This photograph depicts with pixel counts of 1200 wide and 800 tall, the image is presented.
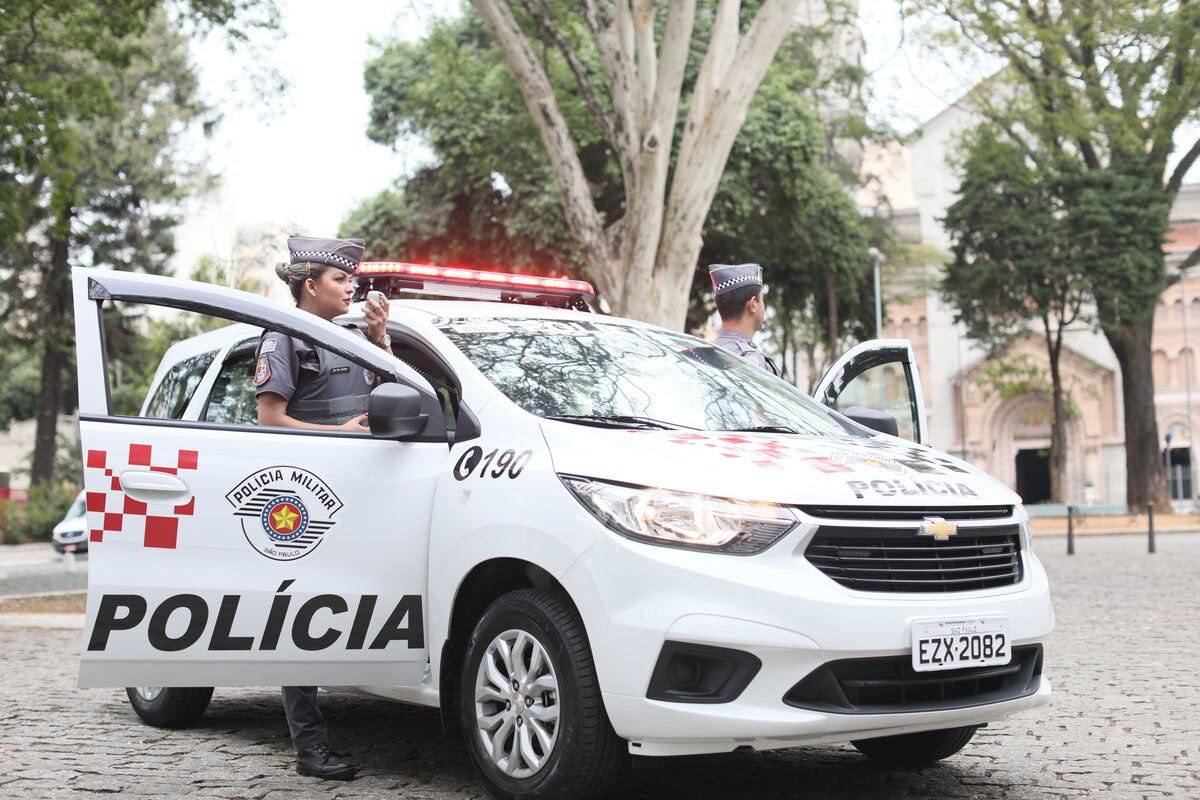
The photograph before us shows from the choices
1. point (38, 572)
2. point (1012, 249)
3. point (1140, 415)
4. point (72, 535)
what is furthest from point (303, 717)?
point (1012, 249)

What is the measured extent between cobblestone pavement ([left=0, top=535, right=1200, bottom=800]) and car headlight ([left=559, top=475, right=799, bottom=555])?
1.25 meters

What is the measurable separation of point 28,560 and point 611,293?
20.8m

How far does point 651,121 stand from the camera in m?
14.3

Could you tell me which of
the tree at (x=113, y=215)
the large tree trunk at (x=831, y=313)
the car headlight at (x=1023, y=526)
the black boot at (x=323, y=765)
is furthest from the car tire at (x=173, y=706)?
the large tree trunk at (x=831, y=313)

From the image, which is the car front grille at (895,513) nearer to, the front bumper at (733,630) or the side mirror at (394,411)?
the front bumper at (733,630)

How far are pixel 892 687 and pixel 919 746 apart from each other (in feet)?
4.05

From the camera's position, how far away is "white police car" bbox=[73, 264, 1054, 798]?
12.9 ft

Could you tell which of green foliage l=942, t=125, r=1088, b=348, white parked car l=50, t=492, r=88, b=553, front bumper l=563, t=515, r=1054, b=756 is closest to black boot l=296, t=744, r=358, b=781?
front bumper l=563, t=515, r=1054, b=756

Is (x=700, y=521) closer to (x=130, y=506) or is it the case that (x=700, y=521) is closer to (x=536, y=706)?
(x=536, y=706)

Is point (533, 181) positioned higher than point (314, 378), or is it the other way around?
point (533, 181)

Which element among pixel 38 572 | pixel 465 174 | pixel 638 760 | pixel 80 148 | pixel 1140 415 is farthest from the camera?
pixel 1140 415

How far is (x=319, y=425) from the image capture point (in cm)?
520

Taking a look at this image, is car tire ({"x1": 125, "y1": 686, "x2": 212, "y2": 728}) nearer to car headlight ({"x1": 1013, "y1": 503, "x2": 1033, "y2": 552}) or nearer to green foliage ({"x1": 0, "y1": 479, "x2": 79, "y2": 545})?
car headlight ({"x1": 1013, "y1": 503, "x2": 1033, "y2": 552})

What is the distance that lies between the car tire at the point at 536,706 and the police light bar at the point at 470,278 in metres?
2.45
